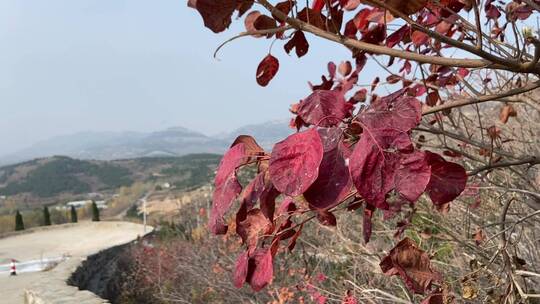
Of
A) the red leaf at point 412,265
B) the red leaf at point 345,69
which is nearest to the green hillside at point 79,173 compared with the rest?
the red leaf at point 345,69

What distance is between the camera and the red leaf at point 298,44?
1.06m

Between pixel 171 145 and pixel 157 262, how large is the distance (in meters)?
185

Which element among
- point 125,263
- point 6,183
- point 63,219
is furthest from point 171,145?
point 125,263

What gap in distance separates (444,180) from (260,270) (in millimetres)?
316

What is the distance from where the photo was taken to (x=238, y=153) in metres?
0.73

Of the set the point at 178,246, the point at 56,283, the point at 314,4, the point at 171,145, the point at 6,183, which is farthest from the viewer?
the point at 171,145

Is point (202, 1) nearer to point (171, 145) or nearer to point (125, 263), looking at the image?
point (125, 263)

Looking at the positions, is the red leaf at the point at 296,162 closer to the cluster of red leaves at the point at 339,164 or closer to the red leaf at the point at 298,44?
the cluster of red leaves at the point at 339,164

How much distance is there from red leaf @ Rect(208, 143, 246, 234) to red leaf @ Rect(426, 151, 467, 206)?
25 centimetres

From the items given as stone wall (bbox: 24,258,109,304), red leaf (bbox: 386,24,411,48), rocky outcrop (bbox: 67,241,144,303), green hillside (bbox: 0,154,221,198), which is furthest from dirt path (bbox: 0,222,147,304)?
green hillside (bbox: 0,154,221,198)

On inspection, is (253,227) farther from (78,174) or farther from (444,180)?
(78,174)

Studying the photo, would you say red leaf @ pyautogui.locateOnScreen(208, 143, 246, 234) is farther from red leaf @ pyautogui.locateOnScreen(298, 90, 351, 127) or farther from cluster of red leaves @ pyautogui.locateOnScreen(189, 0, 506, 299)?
red leaf @ pyautogui.locateOnScreen(298, 90, 351, 127)

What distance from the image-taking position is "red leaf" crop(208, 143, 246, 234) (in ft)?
2.25

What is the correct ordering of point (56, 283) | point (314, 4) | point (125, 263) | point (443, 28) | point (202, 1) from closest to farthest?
point (202, 1) < point (314, 4) < point (443, 28) < point (56, 283) < point (125, 263)
